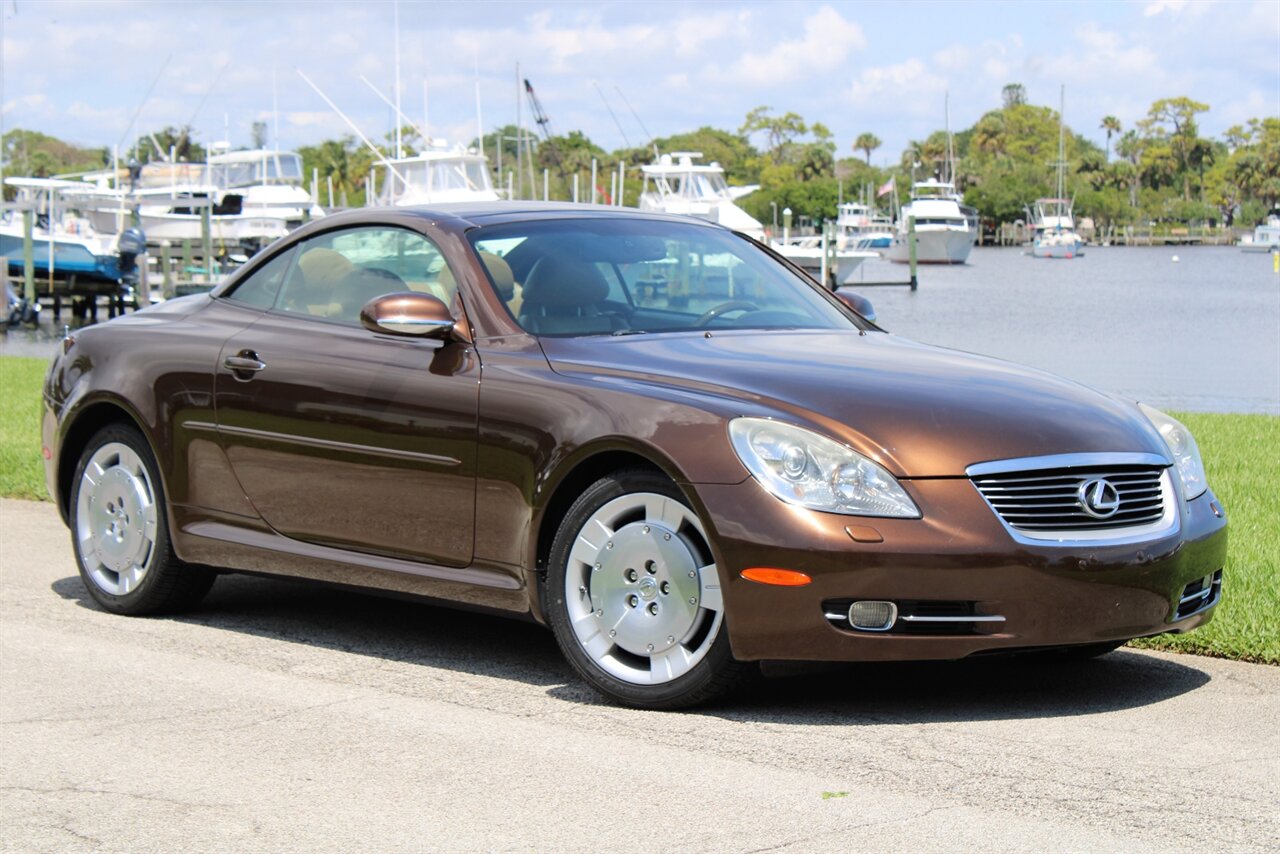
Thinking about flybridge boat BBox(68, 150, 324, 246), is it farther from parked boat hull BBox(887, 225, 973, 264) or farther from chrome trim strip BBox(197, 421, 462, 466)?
parked boat hull BBox(887, 225, 973, 264)

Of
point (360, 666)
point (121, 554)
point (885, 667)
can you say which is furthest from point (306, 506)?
point (885, 667)

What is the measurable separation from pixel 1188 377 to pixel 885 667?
2528 centimetres

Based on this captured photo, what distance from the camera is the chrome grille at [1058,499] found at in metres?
5.12

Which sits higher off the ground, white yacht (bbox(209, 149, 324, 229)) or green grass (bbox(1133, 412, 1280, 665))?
white yacht (bbox(209, 149, 324, 229))

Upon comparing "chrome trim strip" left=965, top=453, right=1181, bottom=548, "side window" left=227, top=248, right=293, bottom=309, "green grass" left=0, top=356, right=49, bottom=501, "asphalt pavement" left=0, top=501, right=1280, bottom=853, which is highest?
"side window" left=227, top=248, right=293, bottom=309

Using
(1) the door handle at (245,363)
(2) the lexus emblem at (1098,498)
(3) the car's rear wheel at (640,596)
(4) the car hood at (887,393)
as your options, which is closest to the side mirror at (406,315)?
(4) the car hood at (887,393)

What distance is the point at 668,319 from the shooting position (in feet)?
20.6

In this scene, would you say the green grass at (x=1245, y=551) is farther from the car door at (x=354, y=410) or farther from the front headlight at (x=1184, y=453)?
the car door at (x=354, y=410)

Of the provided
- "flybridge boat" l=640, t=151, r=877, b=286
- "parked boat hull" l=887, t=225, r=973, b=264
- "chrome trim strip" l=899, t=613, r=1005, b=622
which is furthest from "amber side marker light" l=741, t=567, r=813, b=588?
"parked boat hull" l=887, t=225, r=973, b=264

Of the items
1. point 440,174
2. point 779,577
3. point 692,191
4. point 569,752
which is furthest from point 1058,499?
point 692,191

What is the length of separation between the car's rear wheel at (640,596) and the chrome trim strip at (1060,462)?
82 centimetres

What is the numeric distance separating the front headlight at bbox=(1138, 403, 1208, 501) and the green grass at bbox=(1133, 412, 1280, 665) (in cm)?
79

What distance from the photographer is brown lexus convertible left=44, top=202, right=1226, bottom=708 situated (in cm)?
509

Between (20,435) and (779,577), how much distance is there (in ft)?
32.1
